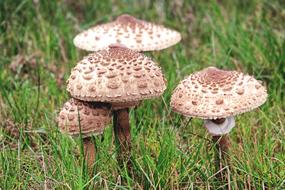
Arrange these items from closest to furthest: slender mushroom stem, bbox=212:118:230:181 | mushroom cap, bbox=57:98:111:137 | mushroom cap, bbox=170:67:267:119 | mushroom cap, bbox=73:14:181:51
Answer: mushroom cap, bbox=170:67:267:119, mushroom cap, bbox=57:98:111:137, slender mushroom stem, bbox=212:118:230:181, mushroom cap, bbox=73:14:181:51

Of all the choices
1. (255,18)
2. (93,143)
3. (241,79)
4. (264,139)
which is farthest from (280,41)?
(93,143)

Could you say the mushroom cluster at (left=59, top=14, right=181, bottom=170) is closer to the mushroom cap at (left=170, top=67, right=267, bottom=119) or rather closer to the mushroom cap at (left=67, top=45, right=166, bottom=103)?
the mushroom cap at (left=67, top=45, right=166, bottom=103)

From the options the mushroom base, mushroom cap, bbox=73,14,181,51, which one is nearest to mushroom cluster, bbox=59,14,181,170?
the mushroom base

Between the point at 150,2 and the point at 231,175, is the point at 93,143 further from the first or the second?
the point at 150,2

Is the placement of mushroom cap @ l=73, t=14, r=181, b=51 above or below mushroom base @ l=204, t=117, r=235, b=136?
above

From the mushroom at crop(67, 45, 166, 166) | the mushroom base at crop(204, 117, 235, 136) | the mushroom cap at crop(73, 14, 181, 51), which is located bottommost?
the mushroom base at crop(204, 117, 235, 136)

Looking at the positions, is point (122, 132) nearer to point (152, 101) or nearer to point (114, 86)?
point (114, 86)
